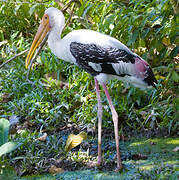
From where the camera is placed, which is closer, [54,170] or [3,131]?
[3,131]

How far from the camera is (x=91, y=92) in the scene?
5.29 metres

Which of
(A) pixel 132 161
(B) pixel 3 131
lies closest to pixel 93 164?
(A) pixel 132 161

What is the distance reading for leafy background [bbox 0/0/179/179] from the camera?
13.7ft

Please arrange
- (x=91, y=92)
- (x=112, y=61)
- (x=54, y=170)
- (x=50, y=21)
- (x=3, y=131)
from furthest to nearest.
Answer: (x=91, y=92), (x=50, y=21), (x=112, y=61), (x=54, y=170), (x=3, y=131)

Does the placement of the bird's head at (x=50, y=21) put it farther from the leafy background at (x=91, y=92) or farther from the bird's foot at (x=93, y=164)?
the bird's foot at (x=93, y=164)

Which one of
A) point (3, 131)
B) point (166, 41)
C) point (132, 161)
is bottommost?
point (132, 161)

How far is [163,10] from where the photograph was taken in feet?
12.5

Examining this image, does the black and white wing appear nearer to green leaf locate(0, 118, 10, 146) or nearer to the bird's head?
the bird's head

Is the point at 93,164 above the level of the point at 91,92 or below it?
below

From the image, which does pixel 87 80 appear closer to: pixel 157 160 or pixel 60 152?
pixel 60 152

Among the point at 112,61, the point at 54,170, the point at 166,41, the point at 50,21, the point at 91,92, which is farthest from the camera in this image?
the point at 91,92

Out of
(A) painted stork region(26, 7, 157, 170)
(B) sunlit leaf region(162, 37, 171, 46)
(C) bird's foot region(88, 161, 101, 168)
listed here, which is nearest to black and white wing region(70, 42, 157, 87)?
(A) painted stork region(26, 7, 157, 170)

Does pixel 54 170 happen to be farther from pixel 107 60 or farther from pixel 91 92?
pixel 91 92

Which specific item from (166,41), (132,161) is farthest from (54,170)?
(166,41)
